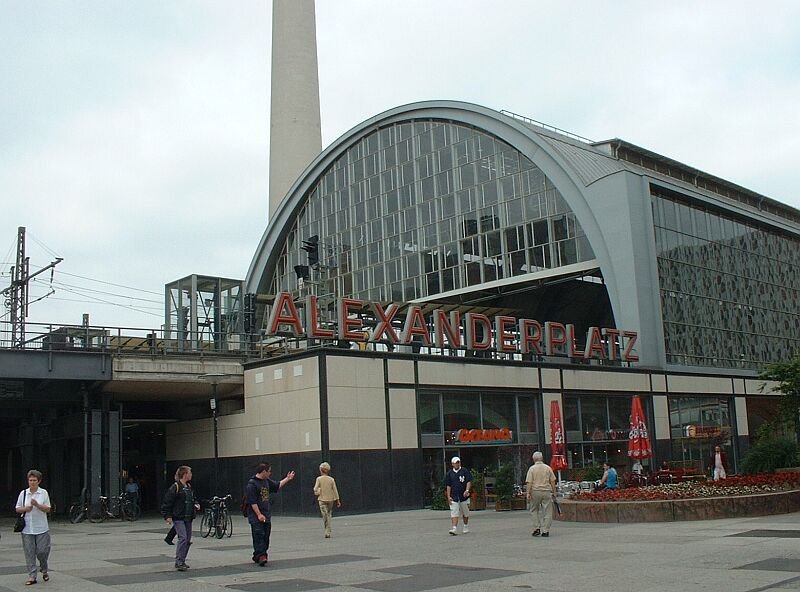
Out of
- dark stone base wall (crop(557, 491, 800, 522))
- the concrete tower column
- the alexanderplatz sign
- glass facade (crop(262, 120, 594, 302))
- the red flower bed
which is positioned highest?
the concrete tower column

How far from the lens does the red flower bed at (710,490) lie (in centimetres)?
2245

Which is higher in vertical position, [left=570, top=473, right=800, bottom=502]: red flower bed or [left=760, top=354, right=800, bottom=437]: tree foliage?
[left=760, top=354, right=800, bottom=437]: tree foliage

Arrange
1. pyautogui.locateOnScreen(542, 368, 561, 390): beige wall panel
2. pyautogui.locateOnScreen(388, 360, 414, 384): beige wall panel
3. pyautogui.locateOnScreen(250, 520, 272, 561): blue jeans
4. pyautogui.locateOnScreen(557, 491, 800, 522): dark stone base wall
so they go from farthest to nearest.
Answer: pyautogui.locateOnScreen(542, 368, 561, 390): beige wall panel → pyautogui.locateOnScreen(388, 360, 414, 384): beige wall panel → pyautogui.locateOnScreen(557, 491, 800, 522): dark stone base wall → pyautogui.locateOnScreen(250, 520, 272, 561): blue jeans

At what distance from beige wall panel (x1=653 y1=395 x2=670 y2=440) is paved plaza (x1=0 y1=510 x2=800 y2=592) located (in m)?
22.9

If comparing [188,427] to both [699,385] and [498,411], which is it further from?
[699,385]

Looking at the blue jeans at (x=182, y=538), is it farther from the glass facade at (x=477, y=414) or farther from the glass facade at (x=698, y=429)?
the glass facade at (x=698, y=429)

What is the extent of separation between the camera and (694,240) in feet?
172

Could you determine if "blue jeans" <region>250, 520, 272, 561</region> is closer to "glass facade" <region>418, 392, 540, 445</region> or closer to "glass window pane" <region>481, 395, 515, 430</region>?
"glass facade" <region>418, 392, 540, 445</region>

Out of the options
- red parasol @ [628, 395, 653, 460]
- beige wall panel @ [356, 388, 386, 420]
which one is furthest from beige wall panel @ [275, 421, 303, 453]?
red parasol @ [628, 395, 653, 460]

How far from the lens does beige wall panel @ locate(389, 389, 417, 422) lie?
111ft

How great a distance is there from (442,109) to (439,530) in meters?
37.8

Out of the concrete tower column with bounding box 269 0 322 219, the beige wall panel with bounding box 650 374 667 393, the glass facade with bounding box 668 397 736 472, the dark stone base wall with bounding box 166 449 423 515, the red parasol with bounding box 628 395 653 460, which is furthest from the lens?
the concrete tower column with bounding box 269 0 322 219

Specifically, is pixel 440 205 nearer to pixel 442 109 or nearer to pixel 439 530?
pixel 442 109

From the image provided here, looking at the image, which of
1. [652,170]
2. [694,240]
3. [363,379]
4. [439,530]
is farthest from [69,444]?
[652,170]
